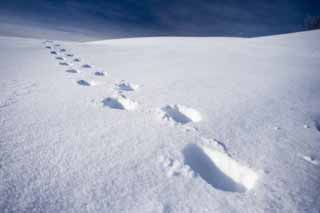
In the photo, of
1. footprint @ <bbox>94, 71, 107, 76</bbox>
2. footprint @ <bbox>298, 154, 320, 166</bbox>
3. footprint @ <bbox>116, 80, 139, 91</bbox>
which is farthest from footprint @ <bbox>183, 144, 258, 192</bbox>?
footprint @ <bbox>94, 71, 107, 76</bbox>

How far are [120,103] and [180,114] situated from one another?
0.38 m

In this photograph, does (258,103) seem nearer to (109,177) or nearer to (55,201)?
(109,177)

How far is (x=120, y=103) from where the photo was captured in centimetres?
129

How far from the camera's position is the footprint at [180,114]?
1145 mm

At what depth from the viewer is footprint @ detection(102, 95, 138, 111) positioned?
4.08ft

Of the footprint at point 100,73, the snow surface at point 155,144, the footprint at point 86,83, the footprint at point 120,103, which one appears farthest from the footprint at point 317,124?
the footprint at point 100,73

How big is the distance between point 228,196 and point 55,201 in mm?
527

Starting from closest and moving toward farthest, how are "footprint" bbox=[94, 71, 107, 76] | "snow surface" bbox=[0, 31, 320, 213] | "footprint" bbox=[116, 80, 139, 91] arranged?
"snow surface" bbox=[0, 31, 320, 213] → "footprint" bbox=[116, 80, 139, 91] → "footprint" bbox=[94, 71, 107, 76]

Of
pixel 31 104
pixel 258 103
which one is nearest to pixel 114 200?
pixel 31 104

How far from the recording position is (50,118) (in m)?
1.02

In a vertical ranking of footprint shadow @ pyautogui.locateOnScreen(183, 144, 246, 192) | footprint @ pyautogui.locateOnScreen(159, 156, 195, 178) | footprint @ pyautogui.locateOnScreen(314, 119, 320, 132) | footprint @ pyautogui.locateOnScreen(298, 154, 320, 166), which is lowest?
footprint shadow @ pyautogui.locateOnScreen(183, 144, 246, 192)

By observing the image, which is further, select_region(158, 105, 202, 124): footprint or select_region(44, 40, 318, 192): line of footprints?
select_region(158, 105, 202, 124): footprint

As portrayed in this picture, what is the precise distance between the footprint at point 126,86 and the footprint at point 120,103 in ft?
0.67

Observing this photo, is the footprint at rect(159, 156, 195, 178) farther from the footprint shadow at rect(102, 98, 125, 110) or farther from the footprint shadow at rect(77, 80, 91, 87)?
the footprint shadow at rect(77, 80, 91, 87)
